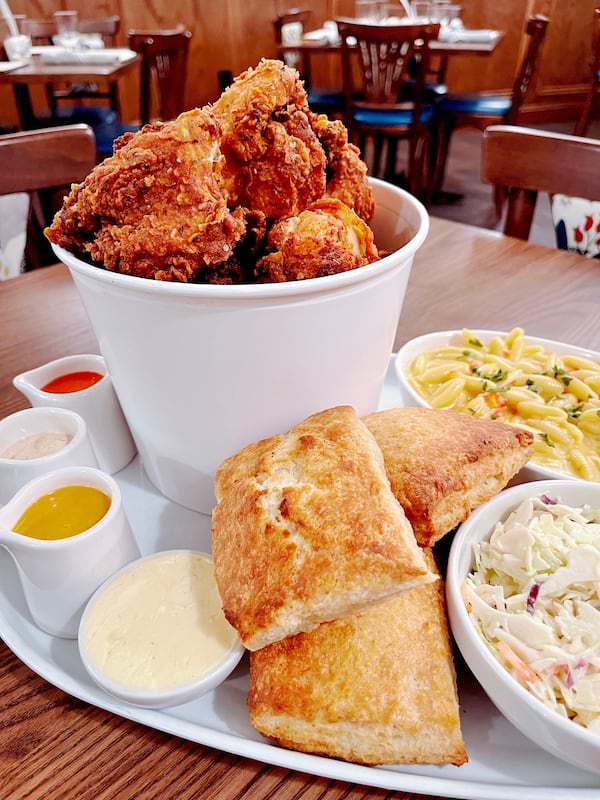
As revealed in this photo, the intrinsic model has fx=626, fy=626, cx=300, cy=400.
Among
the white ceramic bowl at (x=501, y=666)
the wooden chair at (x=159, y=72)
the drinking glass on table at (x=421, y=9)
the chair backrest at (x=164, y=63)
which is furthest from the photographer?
the drinking glass on table at (x=421, y=9)

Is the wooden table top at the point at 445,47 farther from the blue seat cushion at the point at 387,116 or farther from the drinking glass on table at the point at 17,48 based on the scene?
the drinking glass on table at the point at 17,48

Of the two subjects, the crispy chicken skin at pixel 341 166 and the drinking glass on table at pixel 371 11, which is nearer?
the crispy chicken skin at pixel 341 166

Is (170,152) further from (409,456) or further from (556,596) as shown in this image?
(556,596)

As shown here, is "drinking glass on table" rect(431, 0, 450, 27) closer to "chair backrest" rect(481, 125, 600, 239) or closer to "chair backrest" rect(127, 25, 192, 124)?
"chair backrest" rect(127, 25, 192, 124)

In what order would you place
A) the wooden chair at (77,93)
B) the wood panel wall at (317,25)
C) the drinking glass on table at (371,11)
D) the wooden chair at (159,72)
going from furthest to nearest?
the wood panel wall at (317,25), the drinking glass on table at (371,11), the wooden chair at (77,93), the wooden chair at (159,72)

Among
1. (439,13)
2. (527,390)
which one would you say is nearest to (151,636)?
(527,390)

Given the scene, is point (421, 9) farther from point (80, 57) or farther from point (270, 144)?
point (270, 144)

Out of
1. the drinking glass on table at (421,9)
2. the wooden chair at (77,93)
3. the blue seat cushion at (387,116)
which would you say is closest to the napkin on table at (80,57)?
the wooden chair at (77,93)
